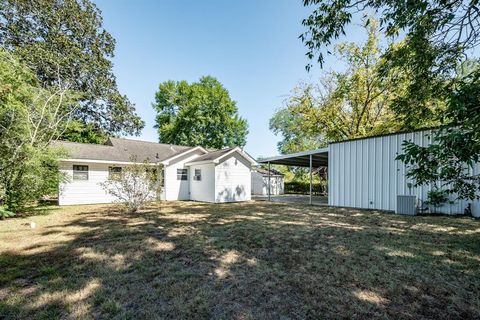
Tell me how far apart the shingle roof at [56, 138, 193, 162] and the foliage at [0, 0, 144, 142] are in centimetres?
226

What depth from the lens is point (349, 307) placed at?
2717 mm

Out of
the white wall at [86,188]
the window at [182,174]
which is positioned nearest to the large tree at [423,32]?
the white wall at [86,188]

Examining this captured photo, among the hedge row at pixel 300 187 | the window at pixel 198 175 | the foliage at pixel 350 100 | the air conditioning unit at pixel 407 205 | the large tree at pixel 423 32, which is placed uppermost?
the foliage at pixel 350 100

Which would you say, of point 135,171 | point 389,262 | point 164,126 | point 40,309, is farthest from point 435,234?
point 164,126

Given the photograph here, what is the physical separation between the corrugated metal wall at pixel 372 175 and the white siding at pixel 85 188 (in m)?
12.9

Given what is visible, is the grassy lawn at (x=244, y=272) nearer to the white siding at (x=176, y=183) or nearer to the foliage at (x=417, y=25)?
the foliage at (x=417, y=25)

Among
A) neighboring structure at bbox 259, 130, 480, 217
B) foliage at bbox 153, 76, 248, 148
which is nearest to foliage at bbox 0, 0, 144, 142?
foliage at bbox 153, 76, 248, 148

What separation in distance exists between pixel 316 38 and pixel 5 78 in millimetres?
7989

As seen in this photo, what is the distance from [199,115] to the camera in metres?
29.0

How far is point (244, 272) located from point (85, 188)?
13159 mm

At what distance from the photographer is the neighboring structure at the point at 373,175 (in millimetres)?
8836

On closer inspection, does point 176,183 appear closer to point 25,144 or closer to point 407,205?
point 25,144

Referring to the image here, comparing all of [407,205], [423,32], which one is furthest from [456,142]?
[407,205]

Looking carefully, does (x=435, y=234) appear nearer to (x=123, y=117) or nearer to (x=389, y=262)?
(x=389, y=262)
